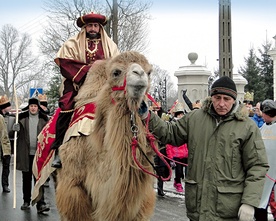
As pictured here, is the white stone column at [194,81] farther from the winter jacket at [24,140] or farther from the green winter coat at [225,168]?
the green winter coat at [225,168]

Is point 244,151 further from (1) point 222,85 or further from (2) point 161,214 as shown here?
(2) point 161,214

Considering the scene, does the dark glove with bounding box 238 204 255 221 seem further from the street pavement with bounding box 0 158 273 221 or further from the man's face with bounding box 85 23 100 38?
the street pavement with bounding box 0 158 273 221

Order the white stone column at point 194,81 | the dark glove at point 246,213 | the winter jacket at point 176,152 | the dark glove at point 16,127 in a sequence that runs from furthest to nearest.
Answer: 1. the white stone column at point 194,81
2. the winter jacket at point 176,152
3. the dark glove at point 16,127
4. the dark glove at point 246,213

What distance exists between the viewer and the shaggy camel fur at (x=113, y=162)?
3.93 meters

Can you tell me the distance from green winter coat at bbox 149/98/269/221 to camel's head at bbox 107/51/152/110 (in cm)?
68

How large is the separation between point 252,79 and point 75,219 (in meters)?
32.6

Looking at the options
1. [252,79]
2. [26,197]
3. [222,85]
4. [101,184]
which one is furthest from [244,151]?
→ [252,79]

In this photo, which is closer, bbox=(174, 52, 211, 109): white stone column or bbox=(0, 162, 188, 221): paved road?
bbox=(0, 162, 188, 221): paved road

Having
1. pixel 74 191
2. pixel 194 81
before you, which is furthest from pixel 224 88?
pixel 194 81

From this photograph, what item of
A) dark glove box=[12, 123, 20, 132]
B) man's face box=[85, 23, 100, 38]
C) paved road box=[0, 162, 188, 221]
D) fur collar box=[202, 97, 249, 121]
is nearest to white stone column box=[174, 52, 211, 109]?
paved road box=[0, 162, 188, 221]

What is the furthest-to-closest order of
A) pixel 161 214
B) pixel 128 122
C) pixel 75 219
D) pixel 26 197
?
pixel 26 197
pixel 161 214
pixel 75 219
pixel 128 122

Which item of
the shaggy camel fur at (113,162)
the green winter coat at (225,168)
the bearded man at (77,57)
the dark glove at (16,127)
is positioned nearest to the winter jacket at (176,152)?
the dark glove at (16,127)

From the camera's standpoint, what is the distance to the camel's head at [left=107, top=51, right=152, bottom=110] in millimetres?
3688

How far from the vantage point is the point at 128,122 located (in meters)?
3.95
